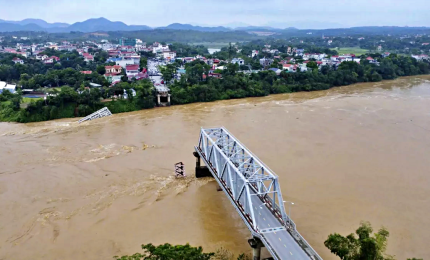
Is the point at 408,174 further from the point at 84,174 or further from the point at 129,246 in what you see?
the point at 84,174

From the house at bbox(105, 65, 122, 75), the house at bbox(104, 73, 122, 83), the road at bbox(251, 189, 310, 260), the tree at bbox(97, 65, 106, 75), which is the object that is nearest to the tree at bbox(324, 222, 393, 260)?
the road at bbox(251, 189, 310, 260)

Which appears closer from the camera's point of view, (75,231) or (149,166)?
(75,231)

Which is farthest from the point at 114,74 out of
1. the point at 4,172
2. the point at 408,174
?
the point at 408,174

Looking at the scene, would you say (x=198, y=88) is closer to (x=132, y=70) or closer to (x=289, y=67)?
(x=132, y=70)

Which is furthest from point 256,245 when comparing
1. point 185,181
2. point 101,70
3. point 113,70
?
point 113,70

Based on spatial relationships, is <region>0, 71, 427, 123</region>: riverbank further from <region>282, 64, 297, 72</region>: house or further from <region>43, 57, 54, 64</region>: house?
<region>282, 64, 297, 72</region>: house
